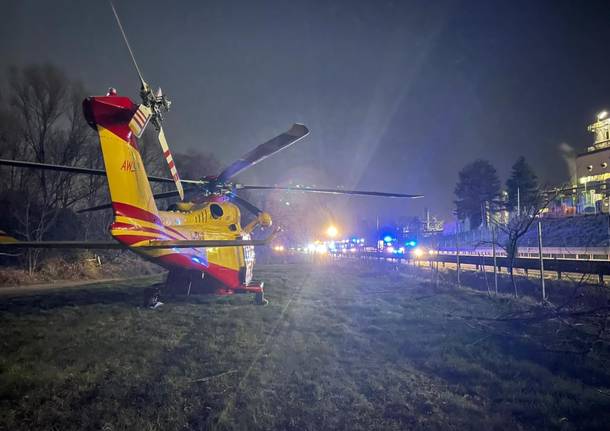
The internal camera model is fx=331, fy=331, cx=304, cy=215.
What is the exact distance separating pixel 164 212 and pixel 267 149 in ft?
12.8

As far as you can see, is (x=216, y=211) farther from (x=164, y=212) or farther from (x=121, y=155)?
(x=121, y=155)

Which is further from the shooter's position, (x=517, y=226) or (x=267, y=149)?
(x=517, y=226)

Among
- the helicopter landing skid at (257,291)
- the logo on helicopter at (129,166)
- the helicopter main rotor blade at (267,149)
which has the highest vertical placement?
the helicopter main rotor blade at (267,149)

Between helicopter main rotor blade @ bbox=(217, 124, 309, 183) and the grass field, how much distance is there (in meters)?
4.87

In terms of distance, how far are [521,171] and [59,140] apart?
6465 cm

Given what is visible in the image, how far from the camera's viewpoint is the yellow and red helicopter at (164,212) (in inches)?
295

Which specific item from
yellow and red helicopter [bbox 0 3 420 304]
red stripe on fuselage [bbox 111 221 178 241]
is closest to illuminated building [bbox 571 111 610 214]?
yellow and red helicopter [bbox 0 3 420 304]

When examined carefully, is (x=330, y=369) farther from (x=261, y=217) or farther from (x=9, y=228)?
(x=9, y=228)

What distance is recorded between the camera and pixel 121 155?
26.6ft

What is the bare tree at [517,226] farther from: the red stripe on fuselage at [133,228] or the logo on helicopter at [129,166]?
the logo on helicopter at [129,166]

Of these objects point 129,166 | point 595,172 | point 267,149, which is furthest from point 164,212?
point 595,172

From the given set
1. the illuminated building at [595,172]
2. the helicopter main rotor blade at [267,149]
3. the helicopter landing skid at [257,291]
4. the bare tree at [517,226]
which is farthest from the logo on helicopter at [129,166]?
the illuminated building at [595,172]

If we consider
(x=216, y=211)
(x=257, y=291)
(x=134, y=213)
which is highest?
(x=216, y=211)

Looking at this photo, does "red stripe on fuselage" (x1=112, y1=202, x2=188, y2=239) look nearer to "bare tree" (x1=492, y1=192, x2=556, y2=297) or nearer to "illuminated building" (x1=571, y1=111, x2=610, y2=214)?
"bare tree" (x1=492, y1=192, x2=556, y2=297)
